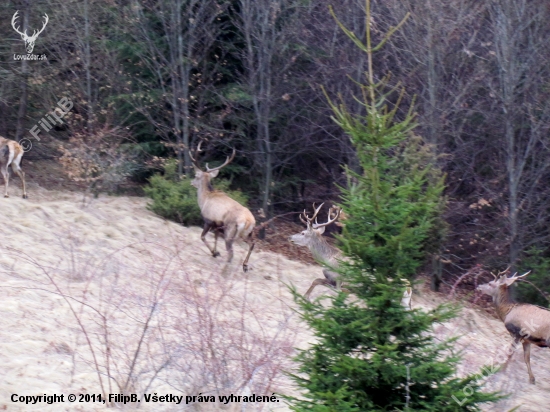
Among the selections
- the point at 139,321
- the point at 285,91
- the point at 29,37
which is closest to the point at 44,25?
the point at 29,37

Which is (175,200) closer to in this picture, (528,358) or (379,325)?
(528,358)

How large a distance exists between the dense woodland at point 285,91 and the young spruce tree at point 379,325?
1145 cm

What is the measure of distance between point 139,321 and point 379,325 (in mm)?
3382

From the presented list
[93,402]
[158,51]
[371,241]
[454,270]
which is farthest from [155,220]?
[371,241]

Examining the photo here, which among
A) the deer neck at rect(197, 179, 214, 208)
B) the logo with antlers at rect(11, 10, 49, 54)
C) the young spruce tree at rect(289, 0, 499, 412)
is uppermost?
the logo with antlers at rect(11, 10, 49, 54)

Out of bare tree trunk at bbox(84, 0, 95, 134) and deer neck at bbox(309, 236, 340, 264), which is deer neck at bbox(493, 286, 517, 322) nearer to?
deer neck at bbox(309, 236, 340, 264)

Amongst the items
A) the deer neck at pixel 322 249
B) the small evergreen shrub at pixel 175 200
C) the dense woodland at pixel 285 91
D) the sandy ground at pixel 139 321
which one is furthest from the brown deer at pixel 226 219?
the dense woodland at pixel 285 91

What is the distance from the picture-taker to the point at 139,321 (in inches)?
311

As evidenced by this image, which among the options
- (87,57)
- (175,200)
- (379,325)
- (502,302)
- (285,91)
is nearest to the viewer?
(379,325)

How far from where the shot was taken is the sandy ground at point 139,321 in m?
7.59

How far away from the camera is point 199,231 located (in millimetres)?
16953

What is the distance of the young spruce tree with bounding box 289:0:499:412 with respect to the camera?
532cm

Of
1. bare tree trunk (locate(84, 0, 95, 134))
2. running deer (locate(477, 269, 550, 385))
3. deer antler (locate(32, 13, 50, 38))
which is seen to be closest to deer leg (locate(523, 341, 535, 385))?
running deer (locate(477, 269, 550, 385))

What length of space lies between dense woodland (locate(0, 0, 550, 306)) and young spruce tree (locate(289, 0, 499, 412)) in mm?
11446
